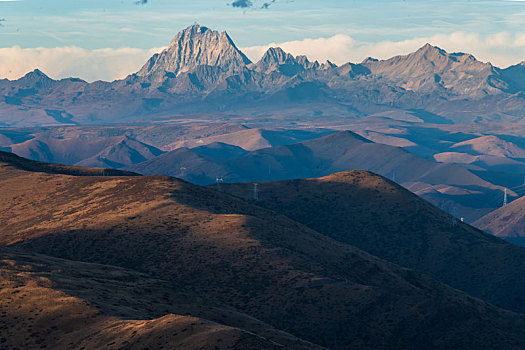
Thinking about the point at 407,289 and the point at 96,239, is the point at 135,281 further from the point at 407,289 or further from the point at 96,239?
the point at 407,289

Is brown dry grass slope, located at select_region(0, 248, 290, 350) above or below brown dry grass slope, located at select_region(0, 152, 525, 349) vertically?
above

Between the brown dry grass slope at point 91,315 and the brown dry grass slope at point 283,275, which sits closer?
the brown dry grass slope at point 91,315

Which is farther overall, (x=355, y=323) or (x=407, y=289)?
(x=407, y=289)

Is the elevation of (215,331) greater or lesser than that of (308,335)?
greater

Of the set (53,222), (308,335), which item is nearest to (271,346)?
(308,335)

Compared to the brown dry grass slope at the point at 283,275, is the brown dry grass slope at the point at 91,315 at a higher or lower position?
higher

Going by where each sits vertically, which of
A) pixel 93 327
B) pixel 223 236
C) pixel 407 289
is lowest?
pixel 407 289

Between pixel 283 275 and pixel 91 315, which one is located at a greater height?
pixel 91 315

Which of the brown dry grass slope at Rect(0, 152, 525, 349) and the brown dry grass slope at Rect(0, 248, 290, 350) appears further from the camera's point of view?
the brown dry grass slope at Rect(0, 152, 525, 349)
